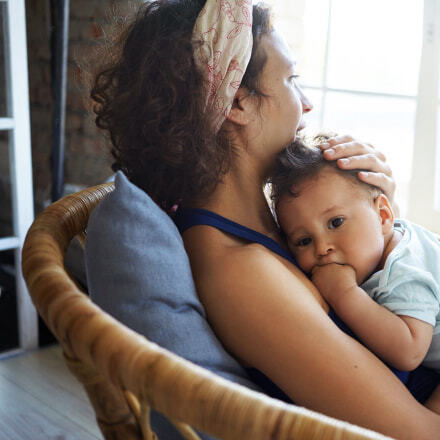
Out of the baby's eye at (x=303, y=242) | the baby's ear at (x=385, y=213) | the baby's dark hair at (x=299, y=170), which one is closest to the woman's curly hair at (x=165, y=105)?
the baby's dark hair at (x=299, y=170)

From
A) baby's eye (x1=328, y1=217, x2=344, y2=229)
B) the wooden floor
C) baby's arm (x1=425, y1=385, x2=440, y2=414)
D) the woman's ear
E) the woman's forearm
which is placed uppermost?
the woman's ear

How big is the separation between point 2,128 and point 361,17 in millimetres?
1579

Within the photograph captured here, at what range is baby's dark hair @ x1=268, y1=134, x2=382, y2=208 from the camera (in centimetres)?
122

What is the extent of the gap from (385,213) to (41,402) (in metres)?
1.62

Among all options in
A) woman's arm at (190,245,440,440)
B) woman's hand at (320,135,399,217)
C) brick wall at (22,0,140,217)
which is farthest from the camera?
brick wall at (22,0,140,217)

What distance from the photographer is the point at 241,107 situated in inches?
47.9

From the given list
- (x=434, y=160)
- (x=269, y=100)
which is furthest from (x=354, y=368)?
(x=434, y=160)

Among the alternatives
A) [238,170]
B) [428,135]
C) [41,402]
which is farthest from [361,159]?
[41,402]

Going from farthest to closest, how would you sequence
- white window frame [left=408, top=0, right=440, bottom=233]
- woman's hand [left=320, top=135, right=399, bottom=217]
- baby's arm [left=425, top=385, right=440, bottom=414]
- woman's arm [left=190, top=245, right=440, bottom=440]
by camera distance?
white window frame [left=408, top=0, right=440, bottom=233]
woman's hand [left=320, top=135, right=399, bottom=217]
baby's arm [left=425, top=385, right=440, bottom=414]
woman's arm [left=190, top=245, right=440, bottom=440]

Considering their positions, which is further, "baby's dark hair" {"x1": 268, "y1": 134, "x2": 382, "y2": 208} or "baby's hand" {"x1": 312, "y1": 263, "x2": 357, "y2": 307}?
"baby's dark hair" {"x1": 268, "y1": 134, "x2": 382, "y2": 208}

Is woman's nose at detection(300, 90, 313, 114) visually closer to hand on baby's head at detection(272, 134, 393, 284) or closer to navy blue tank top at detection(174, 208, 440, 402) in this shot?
hand on baby's head at detection(272, 134, 393, 284)

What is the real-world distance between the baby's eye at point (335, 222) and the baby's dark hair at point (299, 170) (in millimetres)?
86

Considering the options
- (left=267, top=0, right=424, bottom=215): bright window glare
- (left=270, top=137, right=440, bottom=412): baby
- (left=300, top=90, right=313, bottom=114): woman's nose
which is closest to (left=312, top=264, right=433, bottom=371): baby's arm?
(left=270, top=137, right=440, bottom=412): baby

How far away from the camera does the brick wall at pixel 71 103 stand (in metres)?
3.16
